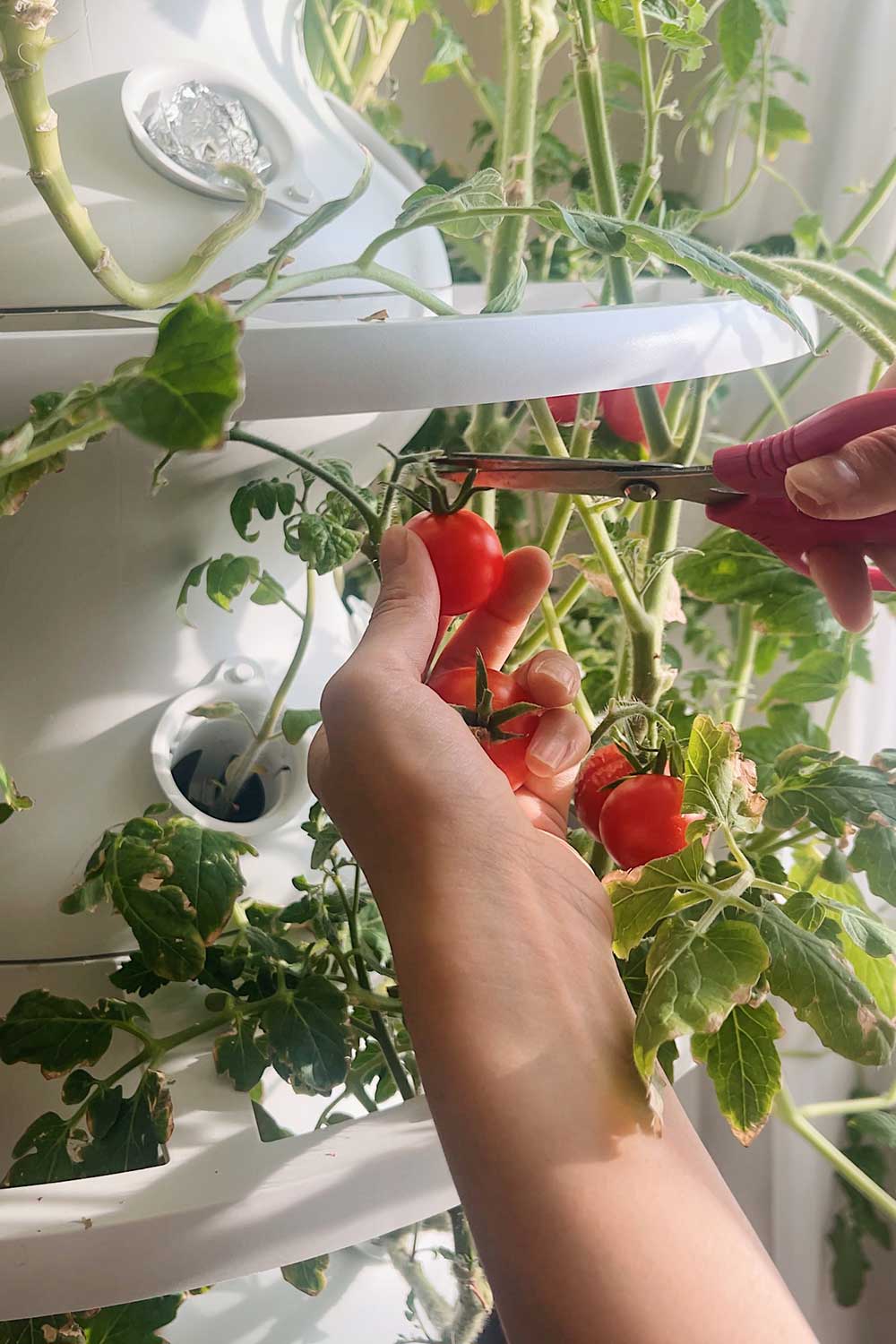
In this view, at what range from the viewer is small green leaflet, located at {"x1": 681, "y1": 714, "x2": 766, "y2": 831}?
42 centimetres

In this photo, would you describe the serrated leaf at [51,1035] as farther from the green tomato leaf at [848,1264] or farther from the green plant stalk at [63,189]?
the green tomato leaf at [848,1264]

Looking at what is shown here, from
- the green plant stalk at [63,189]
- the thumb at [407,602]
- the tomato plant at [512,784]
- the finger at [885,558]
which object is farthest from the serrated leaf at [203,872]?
the finger at [885,558]

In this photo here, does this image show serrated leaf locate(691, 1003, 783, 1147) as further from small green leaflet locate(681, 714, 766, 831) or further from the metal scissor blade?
the metal scissor blade

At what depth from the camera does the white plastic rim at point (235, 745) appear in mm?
491

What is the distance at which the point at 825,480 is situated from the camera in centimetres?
41

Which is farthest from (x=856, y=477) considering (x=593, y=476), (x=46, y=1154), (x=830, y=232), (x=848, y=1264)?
(x=848, y=1264)

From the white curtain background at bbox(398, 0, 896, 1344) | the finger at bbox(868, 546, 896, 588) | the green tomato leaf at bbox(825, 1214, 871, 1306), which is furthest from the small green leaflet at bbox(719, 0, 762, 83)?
the green tomato leaf at bbox(825, 1214, 871, 1306)

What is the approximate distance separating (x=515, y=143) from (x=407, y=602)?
0.90 ft

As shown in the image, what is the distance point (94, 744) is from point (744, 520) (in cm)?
32

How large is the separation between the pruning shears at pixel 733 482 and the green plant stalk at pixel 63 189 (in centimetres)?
14

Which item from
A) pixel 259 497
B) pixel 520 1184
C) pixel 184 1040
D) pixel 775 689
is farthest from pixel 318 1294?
pixel 775 689

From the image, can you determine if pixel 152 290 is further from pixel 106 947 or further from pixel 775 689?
pixel 775 689

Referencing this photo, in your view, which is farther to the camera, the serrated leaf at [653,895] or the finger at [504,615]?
the finger at [504,615]

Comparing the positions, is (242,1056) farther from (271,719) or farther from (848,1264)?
(848,1264)
